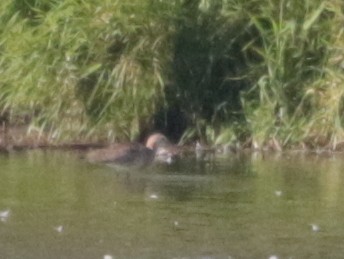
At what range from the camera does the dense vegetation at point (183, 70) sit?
10.7 m

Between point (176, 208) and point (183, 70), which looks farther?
point (183, 70)

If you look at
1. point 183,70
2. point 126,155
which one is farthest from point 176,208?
point 183,70

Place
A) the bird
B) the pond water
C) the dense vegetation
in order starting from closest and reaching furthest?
the pond water
the bird
the dense vegetation

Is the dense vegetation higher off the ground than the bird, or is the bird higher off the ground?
the dense vegetation

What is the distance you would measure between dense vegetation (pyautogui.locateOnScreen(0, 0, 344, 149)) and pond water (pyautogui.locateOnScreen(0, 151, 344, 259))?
1.46ft

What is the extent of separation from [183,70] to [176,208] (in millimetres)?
2886

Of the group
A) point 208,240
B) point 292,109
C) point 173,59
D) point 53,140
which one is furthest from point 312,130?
point 208,240

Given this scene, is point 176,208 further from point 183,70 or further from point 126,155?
point 183,70

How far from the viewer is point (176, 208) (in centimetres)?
819

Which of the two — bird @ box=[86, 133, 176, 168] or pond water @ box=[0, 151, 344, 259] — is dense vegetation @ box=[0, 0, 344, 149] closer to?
pond water @ box=[0, 151, 344, 259]

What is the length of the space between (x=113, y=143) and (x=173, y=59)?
2.53 ft

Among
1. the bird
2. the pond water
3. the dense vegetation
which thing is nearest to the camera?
the pond water

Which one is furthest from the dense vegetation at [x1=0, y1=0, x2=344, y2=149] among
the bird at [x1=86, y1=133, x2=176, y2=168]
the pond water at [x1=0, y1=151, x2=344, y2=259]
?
the bird at [x1=86, y1=133, x2=176, y2=168]

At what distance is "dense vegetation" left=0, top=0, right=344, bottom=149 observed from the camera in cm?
1073
